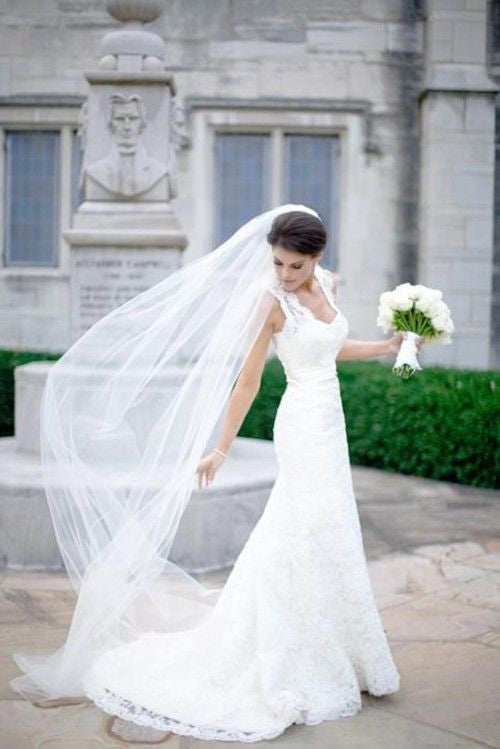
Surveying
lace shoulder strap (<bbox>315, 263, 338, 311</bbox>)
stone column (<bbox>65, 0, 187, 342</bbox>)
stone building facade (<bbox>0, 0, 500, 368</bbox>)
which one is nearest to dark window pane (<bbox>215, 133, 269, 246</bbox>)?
stone building facade (<bbox>0, 0, 500, 368</bbox>)

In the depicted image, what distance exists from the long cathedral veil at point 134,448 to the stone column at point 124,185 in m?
2.21

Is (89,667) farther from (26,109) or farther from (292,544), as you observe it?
(26,109)

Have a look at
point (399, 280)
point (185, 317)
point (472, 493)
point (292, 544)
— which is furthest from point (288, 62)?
point (292, 544)

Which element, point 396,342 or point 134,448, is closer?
point 396,342

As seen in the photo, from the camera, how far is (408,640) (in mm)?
4109

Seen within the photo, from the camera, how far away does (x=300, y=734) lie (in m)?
3.11

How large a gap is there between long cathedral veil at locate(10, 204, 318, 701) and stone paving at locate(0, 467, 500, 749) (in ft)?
0.94

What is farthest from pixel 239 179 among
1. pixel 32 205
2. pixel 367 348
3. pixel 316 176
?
pixel 367 348

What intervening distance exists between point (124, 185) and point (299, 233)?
320cm

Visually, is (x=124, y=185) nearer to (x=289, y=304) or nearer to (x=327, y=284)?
(x=327, y=284)

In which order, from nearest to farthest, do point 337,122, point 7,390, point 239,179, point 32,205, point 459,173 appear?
point 7,390, point 459,173, point 337,122, point 239,179, point 32,205

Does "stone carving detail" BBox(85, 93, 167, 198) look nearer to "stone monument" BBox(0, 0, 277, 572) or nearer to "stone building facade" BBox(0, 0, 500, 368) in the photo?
"stone monument" BBox(0, 0, 277, 572)

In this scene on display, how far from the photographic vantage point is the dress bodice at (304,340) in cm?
334

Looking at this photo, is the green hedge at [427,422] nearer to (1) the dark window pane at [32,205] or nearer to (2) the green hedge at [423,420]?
(2) the green hedge at [423,420]
